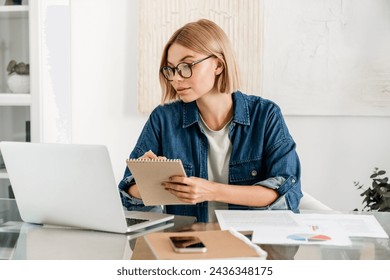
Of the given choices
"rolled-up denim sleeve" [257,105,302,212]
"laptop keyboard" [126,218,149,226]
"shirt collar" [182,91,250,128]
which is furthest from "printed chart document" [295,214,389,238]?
"shirt collar" [182,91,250,128]

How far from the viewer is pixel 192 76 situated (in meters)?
1.67

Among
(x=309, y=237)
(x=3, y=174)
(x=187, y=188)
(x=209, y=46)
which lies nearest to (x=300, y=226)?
(x=309, y=237)

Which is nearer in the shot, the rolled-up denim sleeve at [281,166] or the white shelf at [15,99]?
the rolled-up denim sleeve at [281,166]

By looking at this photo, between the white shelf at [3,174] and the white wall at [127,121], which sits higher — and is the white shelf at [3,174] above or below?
below

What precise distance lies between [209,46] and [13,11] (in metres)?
1.89

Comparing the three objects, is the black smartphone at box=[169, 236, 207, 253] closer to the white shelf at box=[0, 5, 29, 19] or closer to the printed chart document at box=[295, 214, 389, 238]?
the printed chart document at box=[295, 214, 389, 238]

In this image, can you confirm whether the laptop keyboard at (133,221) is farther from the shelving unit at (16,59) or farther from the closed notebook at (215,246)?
the shelving unit at (16,59)

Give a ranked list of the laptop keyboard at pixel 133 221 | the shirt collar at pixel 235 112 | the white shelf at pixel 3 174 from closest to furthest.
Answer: the laptop keyboard at pixel 133 221, the shirt collar at pixel 235 112, the white shelf at pixel 3 174

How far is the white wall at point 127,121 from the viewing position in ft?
10.8

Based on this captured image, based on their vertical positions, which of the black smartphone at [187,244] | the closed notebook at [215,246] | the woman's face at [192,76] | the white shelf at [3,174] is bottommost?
the white shelf at [3,174]

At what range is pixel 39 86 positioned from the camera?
316 cm

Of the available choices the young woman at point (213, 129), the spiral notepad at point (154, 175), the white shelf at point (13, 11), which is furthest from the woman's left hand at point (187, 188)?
the white shelf at point (13, 11)

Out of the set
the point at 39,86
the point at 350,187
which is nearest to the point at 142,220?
the point at 39,86

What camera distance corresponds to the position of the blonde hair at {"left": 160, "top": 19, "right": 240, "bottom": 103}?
167cm
